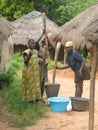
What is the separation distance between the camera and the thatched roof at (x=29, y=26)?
72.5ft

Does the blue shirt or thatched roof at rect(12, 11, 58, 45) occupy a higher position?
thatched roof at rect(12, 11, 58, 45)

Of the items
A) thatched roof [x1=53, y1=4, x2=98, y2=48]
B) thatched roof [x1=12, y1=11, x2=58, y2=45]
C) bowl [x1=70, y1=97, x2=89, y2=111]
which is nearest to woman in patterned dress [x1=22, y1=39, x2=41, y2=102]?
bowl [x1=70, y1=97, x2=89, y2=111]

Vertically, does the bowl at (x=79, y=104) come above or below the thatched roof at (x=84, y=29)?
below

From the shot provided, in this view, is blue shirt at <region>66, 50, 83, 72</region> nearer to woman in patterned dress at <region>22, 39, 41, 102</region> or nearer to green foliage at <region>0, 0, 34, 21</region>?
woman in patterned dress at <region>22, 39, 41, 102</region>

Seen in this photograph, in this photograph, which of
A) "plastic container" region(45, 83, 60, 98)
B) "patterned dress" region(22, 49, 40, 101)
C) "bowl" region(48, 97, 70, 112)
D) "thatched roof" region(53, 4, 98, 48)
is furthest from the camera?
"plastic container" region(45, 83, 60, 98)

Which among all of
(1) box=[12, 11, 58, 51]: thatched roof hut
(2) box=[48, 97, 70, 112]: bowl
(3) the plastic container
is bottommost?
(2) box=[48, 97, 70, 112]: bowl

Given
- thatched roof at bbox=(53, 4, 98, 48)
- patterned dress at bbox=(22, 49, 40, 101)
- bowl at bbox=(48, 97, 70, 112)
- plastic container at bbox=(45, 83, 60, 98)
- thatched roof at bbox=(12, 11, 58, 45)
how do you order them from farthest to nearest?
thatched roof at bbox=(12, 11, 58, 45)
plastic container at bbox=(45, 83, 60, 98)
patterned dress at bbox=(22, 49, 40, 101)
bowl at bbox=(48, 97, 70, 112)
thatched roof at bbox=(53, 4, 98, 48)

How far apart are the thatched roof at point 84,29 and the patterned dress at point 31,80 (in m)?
1.43

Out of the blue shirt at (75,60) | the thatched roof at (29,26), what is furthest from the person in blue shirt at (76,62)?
the thatched roof at (29,26)

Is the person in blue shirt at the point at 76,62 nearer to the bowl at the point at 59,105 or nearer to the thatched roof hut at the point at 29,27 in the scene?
the bowl at the point at 59,105

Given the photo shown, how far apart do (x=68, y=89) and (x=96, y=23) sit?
6968 millimetres

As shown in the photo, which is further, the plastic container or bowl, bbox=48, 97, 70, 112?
the plastic container

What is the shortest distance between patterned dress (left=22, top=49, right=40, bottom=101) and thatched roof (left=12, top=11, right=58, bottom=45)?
42.7 feet

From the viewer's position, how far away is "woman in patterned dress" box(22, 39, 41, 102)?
29.3 ft
